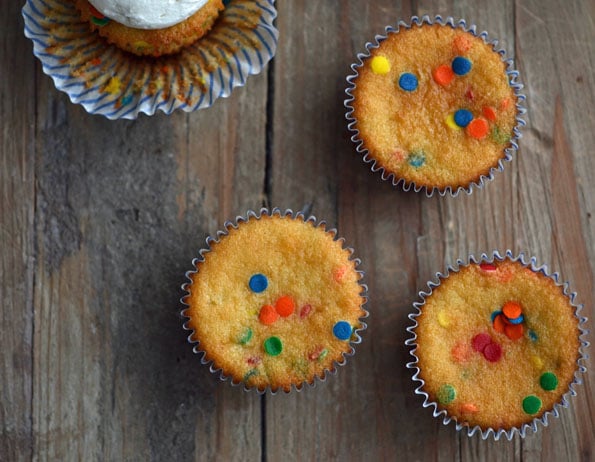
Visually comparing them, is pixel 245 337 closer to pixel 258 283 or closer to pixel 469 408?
pixel 258 283

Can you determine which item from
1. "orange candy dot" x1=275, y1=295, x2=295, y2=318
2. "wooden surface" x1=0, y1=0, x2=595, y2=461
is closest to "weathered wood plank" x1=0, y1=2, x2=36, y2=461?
"wooden surface" x1=0, y1=0, x2=595, y2=461

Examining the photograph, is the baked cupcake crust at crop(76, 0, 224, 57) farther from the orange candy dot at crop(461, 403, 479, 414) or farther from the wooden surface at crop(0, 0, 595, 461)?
the orange candy dot at crop(461, 403, 479, 414)

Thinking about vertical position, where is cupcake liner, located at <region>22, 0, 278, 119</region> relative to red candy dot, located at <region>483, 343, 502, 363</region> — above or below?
above

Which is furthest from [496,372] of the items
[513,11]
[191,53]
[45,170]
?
[45,170]

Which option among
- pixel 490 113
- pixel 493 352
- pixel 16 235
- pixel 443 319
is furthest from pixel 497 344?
pixel 16 235

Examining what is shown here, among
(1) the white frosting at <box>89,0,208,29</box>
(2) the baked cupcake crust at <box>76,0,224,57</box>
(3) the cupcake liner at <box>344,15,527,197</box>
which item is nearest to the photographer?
(1) the white frosting at <box>89,0,208,29</box>

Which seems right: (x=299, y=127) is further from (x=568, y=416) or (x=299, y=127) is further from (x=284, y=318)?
(x=568, y=416)

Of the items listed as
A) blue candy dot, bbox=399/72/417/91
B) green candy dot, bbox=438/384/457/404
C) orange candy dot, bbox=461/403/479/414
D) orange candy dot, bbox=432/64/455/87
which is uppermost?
orange candy dot, bbox=432/64/455/87

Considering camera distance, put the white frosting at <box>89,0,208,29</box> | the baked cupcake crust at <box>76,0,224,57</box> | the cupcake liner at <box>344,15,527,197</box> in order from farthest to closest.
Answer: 1. the cupcake liner at <box>344,15,527,197</box>
2. the baked cupcake crust at <box>76,0,224,57</box>
3. the white frosting at <box>89,0,208,29</box>
